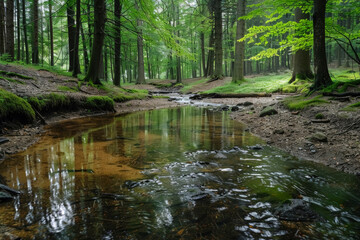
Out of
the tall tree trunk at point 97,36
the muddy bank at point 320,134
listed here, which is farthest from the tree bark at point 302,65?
the tall tree trunk at point 97,36

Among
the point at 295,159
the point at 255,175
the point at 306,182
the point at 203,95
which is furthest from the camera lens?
the point at 203,95

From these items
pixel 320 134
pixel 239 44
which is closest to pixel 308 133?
pixel 320 134

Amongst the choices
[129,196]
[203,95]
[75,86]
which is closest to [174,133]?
[129,196]

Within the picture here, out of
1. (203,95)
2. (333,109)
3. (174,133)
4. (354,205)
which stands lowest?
(354,205)

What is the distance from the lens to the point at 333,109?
540cm

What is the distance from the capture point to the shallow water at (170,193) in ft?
6.17

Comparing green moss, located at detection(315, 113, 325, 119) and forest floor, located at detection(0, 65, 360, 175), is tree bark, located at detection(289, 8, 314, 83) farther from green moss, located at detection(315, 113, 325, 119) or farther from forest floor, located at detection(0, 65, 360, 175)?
green moss, located at detection(315, 113, 325, 119)

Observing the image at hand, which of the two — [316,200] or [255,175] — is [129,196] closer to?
[255,175]

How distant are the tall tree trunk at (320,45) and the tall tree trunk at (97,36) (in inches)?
339

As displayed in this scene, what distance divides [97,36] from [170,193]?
967 centimetres

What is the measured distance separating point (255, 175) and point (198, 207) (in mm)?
1220

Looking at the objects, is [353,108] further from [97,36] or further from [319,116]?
[97,36]

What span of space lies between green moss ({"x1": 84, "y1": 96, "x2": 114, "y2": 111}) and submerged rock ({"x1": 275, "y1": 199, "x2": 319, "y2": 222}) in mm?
8394

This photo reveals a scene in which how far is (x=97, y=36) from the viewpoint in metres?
10.0
